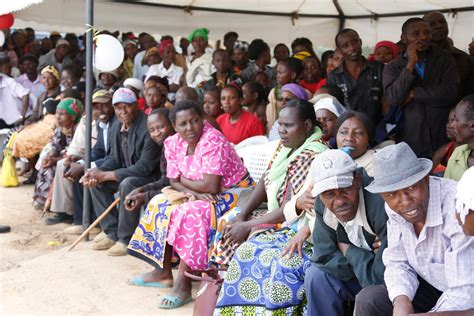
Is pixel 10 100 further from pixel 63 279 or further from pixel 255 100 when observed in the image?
pixel 63 279

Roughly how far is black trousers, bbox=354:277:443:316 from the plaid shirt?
0.27ft

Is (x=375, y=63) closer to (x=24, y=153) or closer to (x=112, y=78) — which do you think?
(x=112, y=78)

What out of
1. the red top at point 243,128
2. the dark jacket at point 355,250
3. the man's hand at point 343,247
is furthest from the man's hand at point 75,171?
the man's hand at point 343,247

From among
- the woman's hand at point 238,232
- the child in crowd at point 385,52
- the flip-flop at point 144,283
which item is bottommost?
the flip-flop at point 144,283

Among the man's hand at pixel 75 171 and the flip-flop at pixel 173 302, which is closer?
the flip-flop at pixel 173 302

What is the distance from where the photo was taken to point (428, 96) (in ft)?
16.6

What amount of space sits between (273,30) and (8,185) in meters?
4.55

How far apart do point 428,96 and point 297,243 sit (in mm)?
1979

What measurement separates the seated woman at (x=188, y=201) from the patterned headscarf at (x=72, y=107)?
2.34 meters

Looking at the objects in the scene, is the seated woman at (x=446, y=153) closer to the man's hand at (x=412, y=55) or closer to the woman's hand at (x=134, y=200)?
the man's hand at (x=412, y=55)

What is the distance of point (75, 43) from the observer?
453 inches

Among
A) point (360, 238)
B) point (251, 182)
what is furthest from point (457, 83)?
point (360, 238)

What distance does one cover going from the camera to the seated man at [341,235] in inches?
128

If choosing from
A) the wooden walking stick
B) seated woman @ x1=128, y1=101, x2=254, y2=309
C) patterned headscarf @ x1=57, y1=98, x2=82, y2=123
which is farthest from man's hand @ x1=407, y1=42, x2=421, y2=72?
patterned headscarf @ x1=57, y1=98, x2=82, y2=123
